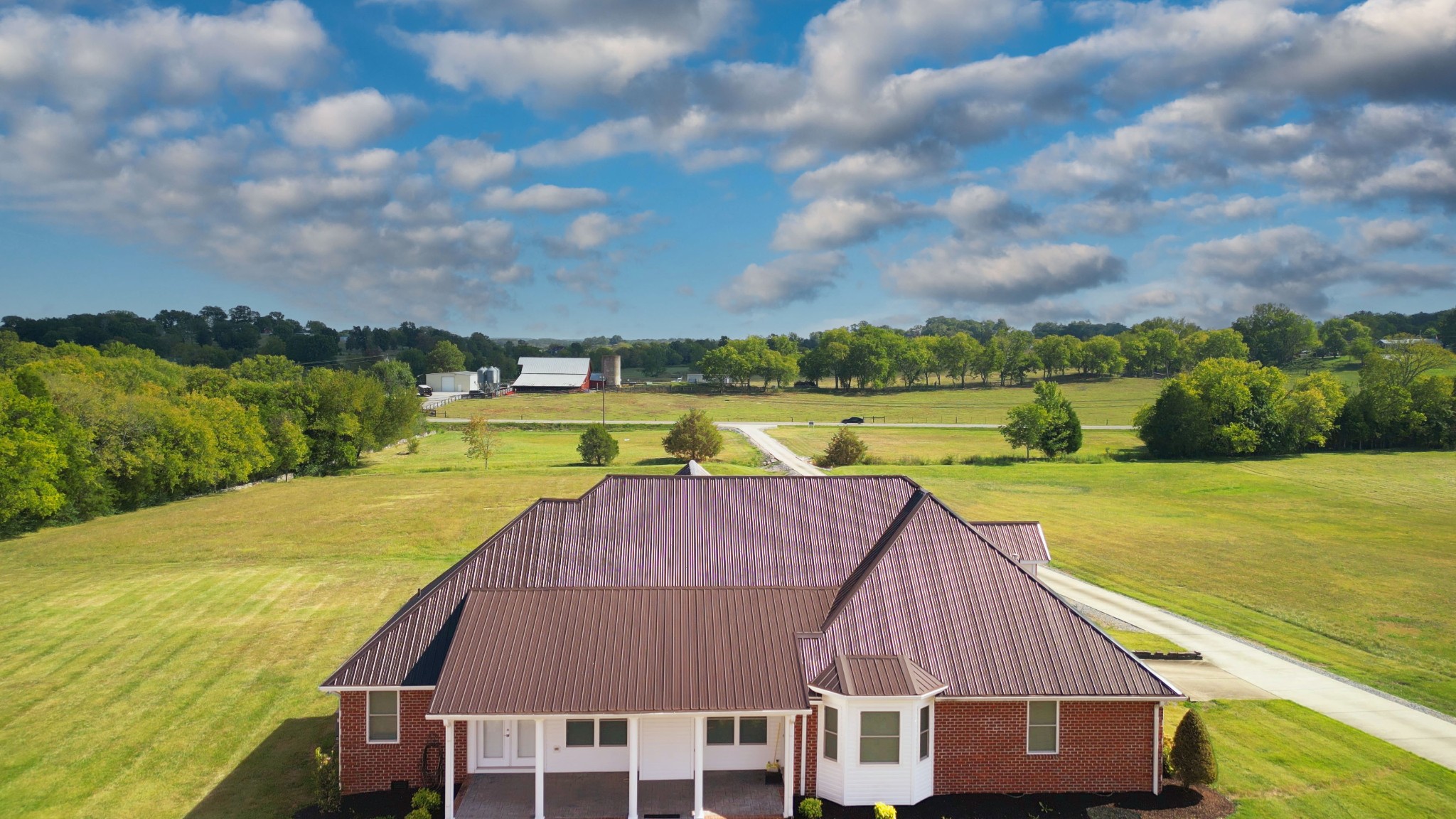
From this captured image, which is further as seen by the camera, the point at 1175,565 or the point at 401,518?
the point at 401,518

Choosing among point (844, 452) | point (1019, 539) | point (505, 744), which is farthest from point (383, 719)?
point (844, 452)

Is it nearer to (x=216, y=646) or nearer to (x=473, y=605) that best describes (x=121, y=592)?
(x=216, y=646)

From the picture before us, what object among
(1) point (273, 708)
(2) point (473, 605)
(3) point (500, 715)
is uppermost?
(2) point (473, 605)

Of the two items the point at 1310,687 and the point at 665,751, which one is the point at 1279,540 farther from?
the point at 665,751

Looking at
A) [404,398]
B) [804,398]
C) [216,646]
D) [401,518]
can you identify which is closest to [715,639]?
[216,646]

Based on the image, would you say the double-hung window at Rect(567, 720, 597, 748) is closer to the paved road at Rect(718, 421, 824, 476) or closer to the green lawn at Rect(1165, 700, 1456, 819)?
the green lawn at Rect(1165, 700, 1456, 819)

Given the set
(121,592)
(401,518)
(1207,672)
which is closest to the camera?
(1207,672)

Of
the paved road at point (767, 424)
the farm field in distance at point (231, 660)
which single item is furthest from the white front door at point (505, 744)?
the paved road at point (767, 424)
